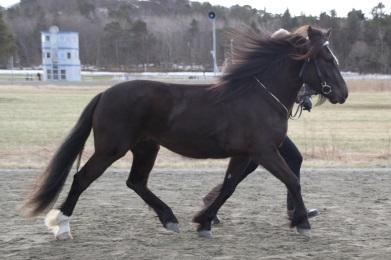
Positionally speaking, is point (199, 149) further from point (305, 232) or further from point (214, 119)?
point (305, 232)

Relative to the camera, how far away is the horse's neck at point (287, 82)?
230 inches

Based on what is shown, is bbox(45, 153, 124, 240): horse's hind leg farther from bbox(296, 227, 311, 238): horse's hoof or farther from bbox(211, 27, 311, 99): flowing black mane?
bbox(296, 227, 311, 238): horse's hoof

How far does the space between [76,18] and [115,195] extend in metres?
139

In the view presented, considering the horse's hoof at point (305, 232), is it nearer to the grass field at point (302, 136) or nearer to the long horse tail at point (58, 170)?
the long horse tail at point (58, 170)

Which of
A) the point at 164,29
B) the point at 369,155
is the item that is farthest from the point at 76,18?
the point at 369,155

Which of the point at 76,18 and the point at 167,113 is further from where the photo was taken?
the point at 76,18

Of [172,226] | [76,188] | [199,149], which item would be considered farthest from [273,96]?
[76,188]

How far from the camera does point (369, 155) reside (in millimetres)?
→ 13484

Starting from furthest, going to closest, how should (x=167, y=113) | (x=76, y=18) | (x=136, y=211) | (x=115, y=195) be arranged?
1. (x=76, y=18)
2. (x=115, y=195)
3. (x=136, y=211)
4. (x=167, y=113)

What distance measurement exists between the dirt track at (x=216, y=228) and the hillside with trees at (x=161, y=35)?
70.9m

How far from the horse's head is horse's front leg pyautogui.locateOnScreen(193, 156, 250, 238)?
3.34 feet

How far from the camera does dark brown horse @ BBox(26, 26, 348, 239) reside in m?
5.54

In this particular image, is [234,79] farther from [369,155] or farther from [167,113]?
[369,155]

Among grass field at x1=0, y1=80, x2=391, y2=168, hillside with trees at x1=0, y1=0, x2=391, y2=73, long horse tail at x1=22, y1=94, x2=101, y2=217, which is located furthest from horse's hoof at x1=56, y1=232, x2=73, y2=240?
hillside with trees at x1=0, y1=0, x2=391, y2=73
